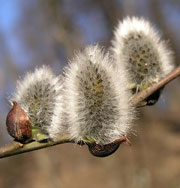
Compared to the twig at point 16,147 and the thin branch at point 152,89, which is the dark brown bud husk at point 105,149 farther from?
the thin branch at point 152,89

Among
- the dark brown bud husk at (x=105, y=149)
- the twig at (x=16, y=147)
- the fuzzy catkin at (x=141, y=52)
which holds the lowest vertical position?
the dark brown bud husk at (x=105, y=149)

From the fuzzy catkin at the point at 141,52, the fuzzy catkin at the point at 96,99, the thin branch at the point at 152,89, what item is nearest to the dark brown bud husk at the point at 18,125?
the fuzzy catkin at the point at 96,99

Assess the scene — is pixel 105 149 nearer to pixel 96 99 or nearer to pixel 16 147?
pixel 96 99

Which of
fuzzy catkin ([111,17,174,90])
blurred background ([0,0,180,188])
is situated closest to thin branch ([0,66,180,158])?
fuzzy catkin ([111,17,174,90])

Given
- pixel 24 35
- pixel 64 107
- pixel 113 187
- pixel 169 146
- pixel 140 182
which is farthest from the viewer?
pixel 24 35

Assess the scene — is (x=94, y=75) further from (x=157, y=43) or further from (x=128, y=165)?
(x=128, y=165)

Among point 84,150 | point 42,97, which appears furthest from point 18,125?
point 84,150

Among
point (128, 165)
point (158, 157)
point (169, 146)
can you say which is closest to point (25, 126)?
point (128, 165)
